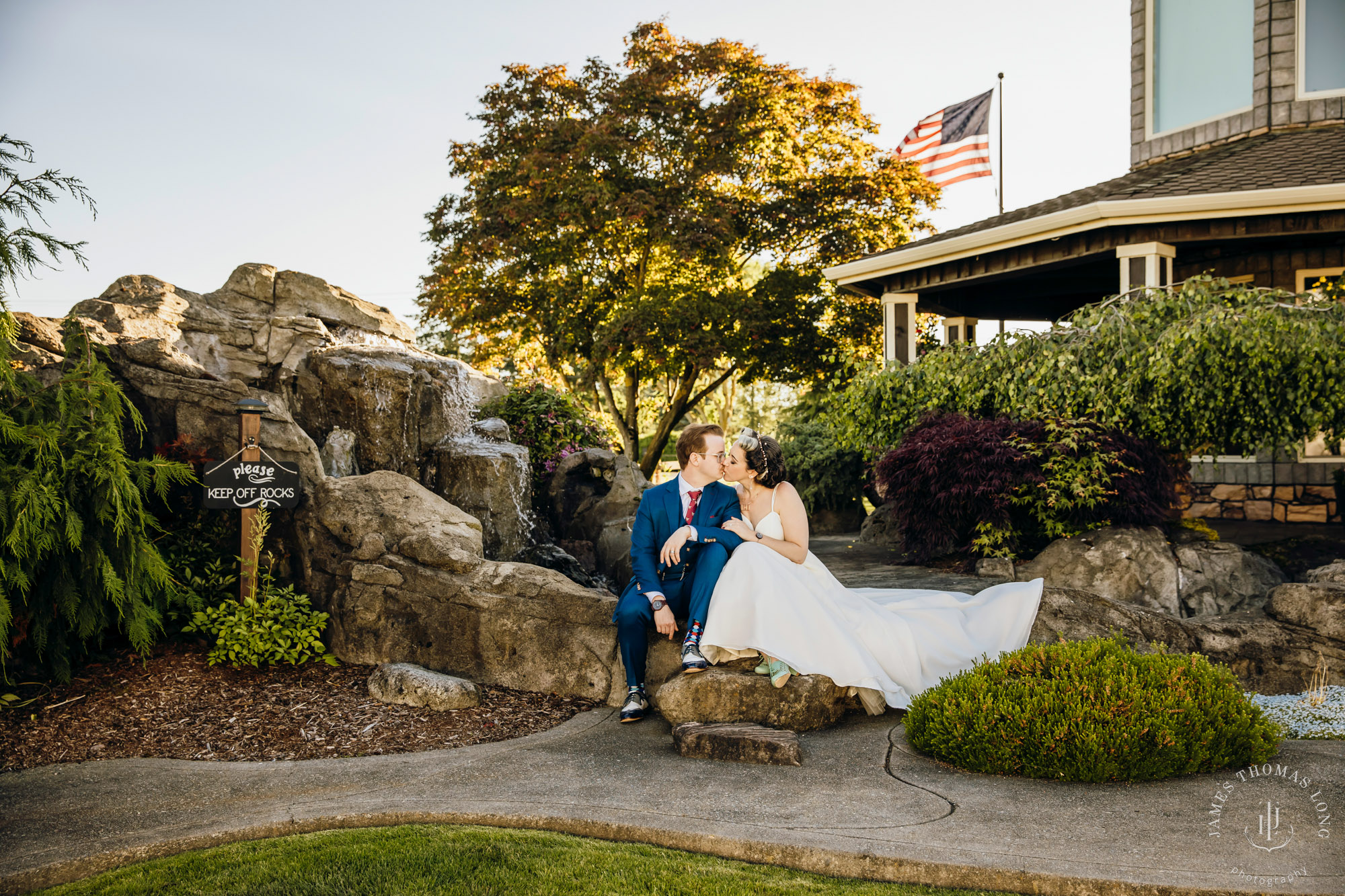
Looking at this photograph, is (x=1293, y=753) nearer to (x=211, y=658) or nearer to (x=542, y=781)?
(x=542, y=781)

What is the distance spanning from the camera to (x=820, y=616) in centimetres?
517

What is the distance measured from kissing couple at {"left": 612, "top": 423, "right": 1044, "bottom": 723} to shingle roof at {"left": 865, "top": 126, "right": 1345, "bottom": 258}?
22.0 feet

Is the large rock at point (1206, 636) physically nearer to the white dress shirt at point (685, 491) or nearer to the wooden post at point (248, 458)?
the white dress shirt at point (685, 491)

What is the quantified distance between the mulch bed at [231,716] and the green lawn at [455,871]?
134cm

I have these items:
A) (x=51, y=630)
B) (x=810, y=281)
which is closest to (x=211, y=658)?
(x=51, y=630)

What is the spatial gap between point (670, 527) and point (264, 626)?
2.89 m

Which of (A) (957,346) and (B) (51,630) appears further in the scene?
(A) (957,346)

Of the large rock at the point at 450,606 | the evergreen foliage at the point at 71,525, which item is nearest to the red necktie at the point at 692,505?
the large rock at the point at 450,606

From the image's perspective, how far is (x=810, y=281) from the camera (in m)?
18.3

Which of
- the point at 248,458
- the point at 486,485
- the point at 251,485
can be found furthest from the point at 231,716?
the point at 486,485

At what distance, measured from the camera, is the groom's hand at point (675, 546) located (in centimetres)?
546

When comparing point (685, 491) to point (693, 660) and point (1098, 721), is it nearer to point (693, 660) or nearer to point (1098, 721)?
point (693, 660)

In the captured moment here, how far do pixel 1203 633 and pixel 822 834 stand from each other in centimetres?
383

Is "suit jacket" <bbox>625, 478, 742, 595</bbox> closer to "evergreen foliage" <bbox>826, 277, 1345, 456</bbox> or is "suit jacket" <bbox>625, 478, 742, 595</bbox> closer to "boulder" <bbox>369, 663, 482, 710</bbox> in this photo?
"boulder" <bbox>369, 663, 482, 710</bbox>
